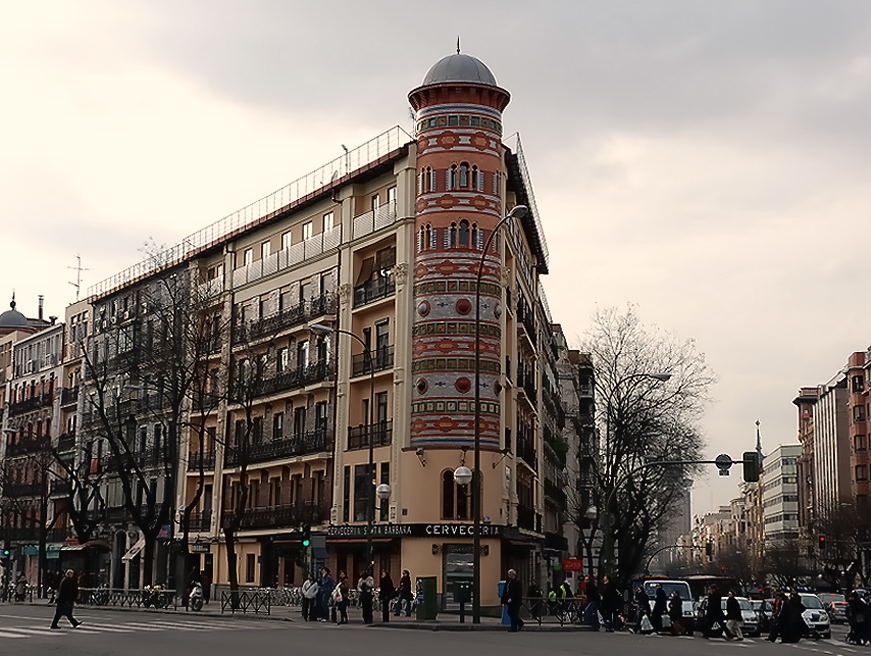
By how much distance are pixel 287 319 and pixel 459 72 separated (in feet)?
51.2

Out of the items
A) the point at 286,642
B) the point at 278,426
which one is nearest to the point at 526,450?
the point at 278,426

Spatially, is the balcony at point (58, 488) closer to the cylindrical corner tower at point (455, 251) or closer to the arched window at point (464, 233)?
the cylindrical corner tower at point (455, 251)

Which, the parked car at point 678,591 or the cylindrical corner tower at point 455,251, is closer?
the parked car at point 678,591

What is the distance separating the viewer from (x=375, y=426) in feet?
168

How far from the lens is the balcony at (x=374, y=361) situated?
51125 millimetres

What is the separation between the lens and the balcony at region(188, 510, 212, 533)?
6300cm

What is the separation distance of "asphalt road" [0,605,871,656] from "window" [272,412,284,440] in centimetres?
2582

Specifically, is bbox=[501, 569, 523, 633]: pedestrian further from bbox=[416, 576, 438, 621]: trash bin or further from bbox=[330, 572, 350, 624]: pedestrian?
bbox=[330, 572, 350, 624]: pedestrian

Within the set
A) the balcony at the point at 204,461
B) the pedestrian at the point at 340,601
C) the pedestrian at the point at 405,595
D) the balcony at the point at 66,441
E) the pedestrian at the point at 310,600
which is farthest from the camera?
the balcony at the point at 66,441

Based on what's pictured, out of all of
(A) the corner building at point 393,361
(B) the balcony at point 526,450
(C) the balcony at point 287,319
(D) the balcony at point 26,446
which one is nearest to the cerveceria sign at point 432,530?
(A) the corner building at point 393,361

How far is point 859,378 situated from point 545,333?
55559 millimetres

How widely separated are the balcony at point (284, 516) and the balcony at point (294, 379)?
5546 mm

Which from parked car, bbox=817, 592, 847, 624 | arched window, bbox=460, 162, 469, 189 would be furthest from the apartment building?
parked car, bbox=817, 592, 847, 624

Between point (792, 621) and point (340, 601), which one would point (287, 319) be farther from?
point (792, 621)
